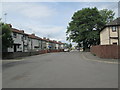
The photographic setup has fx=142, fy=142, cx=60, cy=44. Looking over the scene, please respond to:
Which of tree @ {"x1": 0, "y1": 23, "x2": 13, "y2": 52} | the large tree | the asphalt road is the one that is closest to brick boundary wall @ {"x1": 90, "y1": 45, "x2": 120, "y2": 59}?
the asphalt road

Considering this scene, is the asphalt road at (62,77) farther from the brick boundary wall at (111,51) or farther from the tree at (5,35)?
the tree at (5,35)

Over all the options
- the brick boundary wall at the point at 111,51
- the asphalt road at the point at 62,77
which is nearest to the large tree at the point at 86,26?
the brick boundary wall at the point at 111,51

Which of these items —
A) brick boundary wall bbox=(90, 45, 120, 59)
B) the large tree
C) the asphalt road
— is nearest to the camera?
the asphalt road

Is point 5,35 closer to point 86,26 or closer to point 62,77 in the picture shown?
point 62,77

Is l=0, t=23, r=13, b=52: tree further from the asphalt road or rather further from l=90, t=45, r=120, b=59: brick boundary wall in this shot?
l=90, t=45, r=120, b=59: brick boundary wall

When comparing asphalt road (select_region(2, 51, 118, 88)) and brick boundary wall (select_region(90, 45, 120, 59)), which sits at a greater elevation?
brick boundary wall (select_region(90, 45, 120, 59))

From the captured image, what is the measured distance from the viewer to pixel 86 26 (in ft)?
162

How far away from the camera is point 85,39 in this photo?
2036 inches

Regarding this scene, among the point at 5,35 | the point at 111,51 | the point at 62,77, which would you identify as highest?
the point at 5,35

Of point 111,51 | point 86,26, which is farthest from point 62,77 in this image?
point 86,26

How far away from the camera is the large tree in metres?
49.5

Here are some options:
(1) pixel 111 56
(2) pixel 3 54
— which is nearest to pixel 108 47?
(1) pixel 111 56

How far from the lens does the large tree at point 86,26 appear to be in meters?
49.5

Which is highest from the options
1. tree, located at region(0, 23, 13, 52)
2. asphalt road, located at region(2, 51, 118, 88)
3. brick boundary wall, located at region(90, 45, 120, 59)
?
tree, located at region(0, 23, 13, 52)
